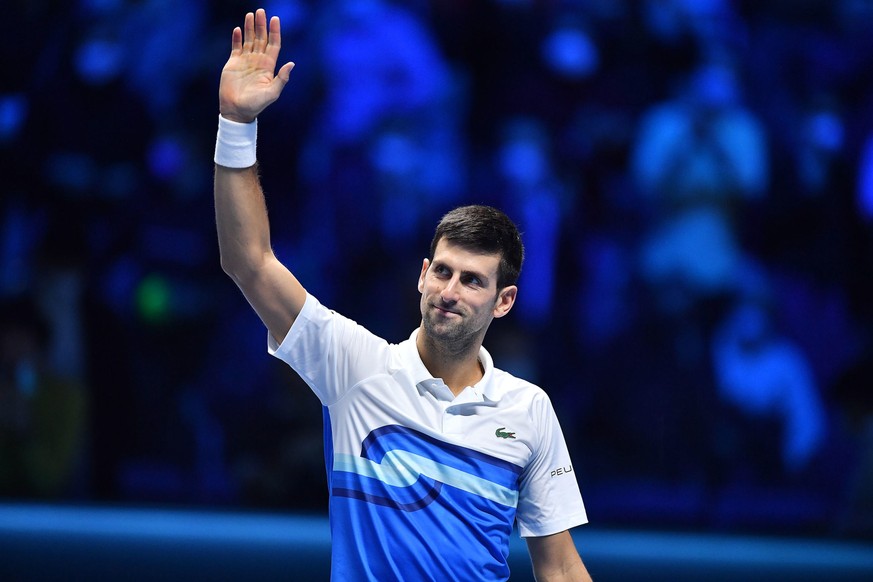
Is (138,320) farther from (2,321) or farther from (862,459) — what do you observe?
(862,459)

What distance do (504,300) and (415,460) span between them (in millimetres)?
505

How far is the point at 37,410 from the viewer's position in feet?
26.5

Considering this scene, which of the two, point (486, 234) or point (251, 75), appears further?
point (486, 234)

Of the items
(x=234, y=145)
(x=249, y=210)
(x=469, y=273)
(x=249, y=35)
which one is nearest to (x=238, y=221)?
(x=249, y=210)

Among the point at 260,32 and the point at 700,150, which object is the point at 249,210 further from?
Answer: the point at 700,150

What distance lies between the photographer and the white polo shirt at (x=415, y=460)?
93.7 inches

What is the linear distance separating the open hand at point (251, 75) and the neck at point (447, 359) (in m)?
0.69

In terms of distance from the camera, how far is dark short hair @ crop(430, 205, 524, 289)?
2.58 m

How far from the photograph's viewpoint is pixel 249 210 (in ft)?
7.55

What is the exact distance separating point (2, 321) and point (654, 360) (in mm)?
5138

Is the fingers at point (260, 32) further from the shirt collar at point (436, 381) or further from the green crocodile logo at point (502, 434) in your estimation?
the green crocodile logo at point (502, 434)

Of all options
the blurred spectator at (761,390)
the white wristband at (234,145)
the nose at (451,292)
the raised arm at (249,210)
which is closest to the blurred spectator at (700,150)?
the blurred spectator at (761,390)

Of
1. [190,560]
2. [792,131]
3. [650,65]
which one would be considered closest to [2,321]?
[190,560]

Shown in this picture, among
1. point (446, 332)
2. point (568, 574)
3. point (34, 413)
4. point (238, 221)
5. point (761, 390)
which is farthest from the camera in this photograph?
point (761, 390)
